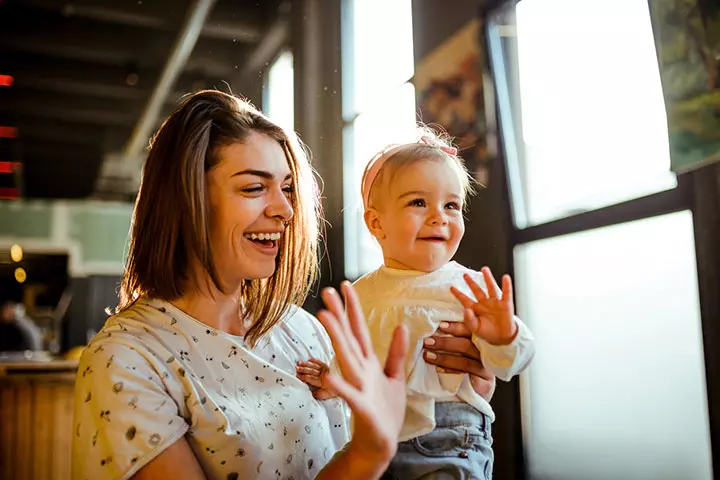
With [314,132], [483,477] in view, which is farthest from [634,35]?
[483,477]

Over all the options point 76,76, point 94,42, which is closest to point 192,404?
point 94,42

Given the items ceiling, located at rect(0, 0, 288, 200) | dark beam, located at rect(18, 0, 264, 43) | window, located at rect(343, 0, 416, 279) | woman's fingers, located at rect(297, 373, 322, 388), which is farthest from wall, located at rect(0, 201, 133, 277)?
woman's fingers, located at rect(297, 373, 322, 388)

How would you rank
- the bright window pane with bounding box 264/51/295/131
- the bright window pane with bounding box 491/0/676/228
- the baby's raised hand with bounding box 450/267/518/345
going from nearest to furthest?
the baby's raised hand with bounding box 450/267/518/345 → the bright window pane with bounding box 491/0/676/228 → the bright window pane with bounding box 264/51/295/131

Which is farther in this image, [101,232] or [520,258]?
[101,232]

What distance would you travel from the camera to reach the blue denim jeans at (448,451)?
0.90 m

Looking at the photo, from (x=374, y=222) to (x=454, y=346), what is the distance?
8.7 inches

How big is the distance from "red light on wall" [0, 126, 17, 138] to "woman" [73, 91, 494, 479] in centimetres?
302

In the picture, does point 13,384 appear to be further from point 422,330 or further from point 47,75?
point 422,330

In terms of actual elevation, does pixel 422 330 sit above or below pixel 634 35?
below

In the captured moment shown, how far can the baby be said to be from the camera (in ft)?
2.98

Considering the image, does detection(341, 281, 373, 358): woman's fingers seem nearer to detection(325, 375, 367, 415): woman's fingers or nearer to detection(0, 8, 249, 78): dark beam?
detection(325, 375, 367, 415): woman's fingers

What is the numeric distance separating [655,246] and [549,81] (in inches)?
14.0

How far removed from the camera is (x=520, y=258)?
1305mm

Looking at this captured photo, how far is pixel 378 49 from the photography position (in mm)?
1406
